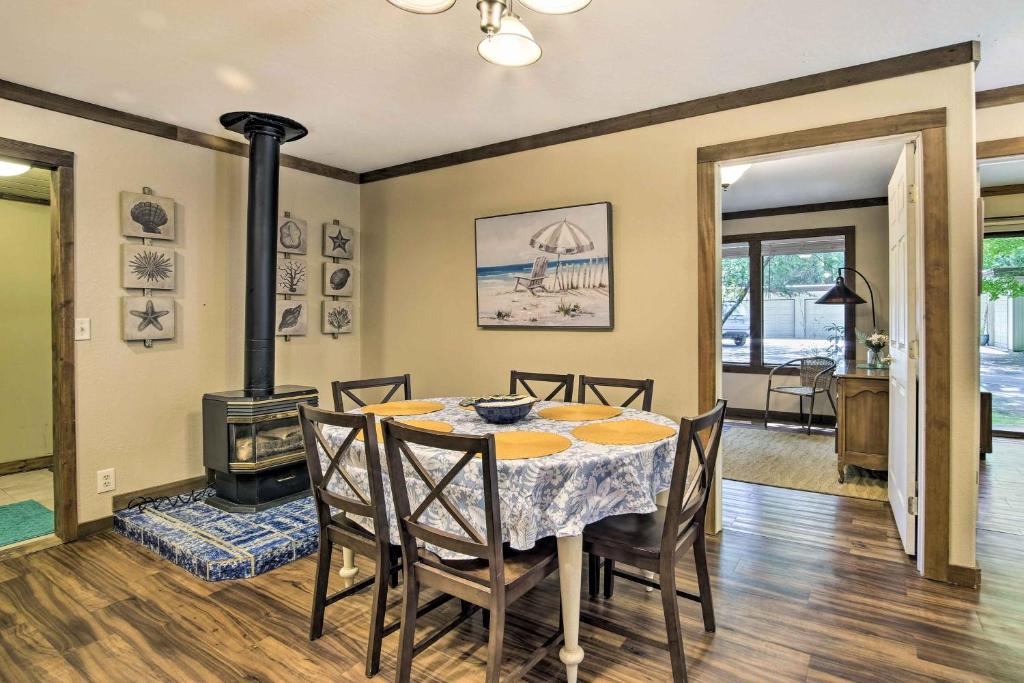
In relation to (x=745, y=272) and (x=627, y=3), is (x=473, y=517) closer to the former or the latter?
(x=627, y=3)

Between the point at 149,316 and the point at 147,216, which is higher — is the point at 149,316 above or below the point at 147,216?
below

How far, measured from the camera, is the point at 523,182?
3857 millimetres

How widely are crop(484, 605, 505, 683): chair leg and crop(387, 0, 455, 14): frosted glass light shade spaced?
1857 mm

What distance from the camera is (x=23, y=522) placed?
11.1 feet

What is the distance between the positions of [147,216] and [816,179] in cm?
524

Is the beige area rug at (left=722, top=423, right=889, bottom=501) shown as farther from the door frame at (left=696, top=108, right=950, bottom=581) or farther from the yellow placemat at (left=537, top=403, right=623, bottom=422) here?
the yellow placemat at (left=537, top=403, right=623, bottom=422)

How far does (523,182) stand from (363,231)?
1.62 meters

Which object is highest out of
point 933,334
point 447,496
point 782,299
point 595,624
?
point 782,299

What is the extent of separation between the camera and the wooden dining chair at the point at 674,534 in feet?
5.90

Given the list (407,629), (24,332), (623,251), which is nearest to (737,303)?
(623,251)

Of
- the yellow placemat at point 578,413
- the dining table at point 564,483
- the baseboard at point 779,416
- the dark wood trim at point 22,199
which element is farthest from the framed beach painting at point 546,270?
the dark wood trim at point 22,199

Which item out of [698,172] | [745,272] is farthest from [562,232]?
[745,272]

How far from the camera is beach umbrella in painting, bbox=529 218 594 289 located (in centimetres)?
359

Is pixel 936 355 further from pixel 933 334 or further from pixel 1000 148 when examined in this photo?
pixel 1000 148
